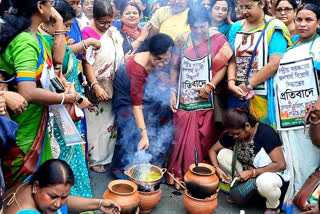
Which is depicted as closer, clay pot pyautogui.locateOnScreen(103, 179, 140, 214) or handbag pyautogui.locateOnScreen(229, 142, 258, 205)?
clay pot pyautogui.locateOnScreen(103, 179, 140, 214)

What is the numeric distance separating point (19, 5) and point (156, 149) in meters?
2.30

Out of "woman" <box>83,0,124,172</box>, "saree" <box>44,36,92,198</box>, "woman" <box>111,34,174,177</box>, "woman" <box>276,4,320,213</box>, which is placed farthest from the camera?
"woman" <box>83,0,124,172</box>

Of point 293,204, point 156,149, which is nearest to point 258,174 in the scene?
point 293,204

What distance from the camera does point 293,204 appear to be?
333cm

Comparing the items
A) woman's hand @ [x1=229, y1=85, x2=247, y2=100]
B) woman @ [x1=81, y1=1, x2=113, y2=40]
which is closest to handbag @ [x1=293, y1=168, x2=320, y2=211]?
woman's hand @ [x1=229, y1=85, x2=247, y2=100]

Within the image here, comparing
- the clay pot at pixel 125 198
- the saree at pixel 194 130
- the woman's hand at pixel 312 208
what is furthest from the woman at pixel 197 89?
the woman's hand at pixel 312 208

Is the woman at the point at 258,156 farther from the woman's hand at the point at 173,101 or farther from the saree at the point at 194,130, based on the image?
the woman's hand at the point at 173,101

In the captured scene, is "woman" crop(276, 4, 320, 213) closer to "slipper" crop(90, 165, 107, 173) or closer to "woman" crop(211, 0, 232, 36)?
"woman" crop(211, 0, 232, 36)

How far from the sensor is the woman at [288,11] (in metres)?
4.20

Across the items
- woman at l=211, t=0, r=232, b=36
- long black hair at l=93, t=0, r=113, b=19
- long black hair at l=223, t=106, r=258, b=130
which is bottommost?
long black hair at l=223, t=106, r=258, b=130

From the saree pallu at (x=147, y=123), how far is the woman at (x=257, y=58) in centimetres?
84

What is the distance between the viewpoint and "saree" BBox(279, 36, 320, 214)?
10.8 ft

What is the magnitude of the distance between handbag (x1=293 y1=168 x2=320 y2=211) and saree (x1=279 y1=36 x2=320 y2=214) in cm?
11

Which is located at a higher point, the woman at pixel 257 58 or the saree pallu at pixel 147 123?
the woman at pixel 257 58
